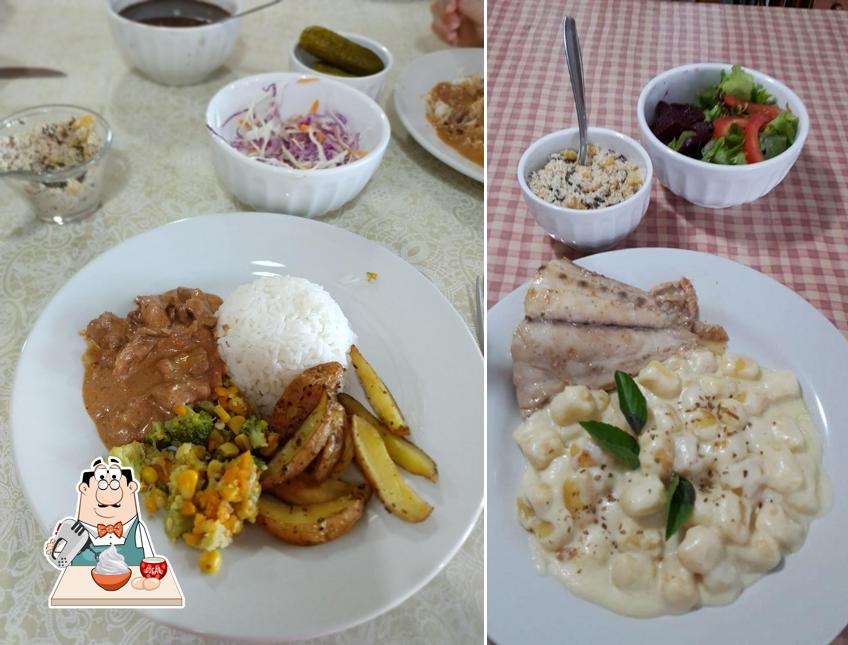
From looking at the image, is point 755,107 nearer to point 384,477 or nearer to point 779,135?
point 779,135

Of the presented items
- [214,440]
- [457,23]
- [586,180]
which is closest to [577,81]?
[586,180]

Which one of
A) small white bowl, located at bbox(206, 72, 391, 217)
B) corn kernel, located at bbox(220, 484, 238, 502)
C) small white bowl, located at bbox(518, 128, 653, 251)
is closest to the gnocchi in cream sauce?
small white bowl, located at bbox(518, 128, 653, 251)

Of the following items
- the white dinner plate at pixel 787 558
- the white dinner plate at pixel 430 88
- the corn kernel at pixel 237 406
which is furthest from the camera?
the white dinner plate at pixel 430 88

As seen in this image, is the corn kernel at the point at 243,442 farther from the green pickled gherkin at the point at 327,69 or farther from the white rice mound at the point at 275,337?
the green pickled gherkin at the point at 327,69

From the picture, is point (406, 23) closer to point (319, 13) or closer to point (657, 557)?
point (319, 13)

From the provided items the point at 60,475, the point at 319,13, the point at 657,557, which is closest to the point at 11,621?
the point at 60,475

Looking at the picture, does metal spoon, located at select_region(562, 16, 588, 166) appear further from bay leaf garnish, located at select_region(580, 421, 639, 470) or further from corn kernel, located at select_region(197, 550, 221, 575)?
corn kernel, located at select_region(197, 550, 221, 575)

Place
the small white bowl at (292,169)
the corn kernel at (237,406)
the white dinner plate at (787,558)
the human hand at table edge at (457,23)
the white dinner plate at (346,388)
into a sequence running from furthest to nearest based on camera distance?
the human hand at table edge at (457,23)
the small white bowl at (292,169)
the corn kernel at (237,406)
the white dinner plate at (346,388)
the white dinner plate at (787,558)

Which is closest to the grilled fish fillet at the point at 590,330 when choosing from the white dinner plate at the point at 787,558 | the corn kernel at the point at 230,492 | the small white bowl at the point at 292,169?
the white dinner plate at the point at 787,558
